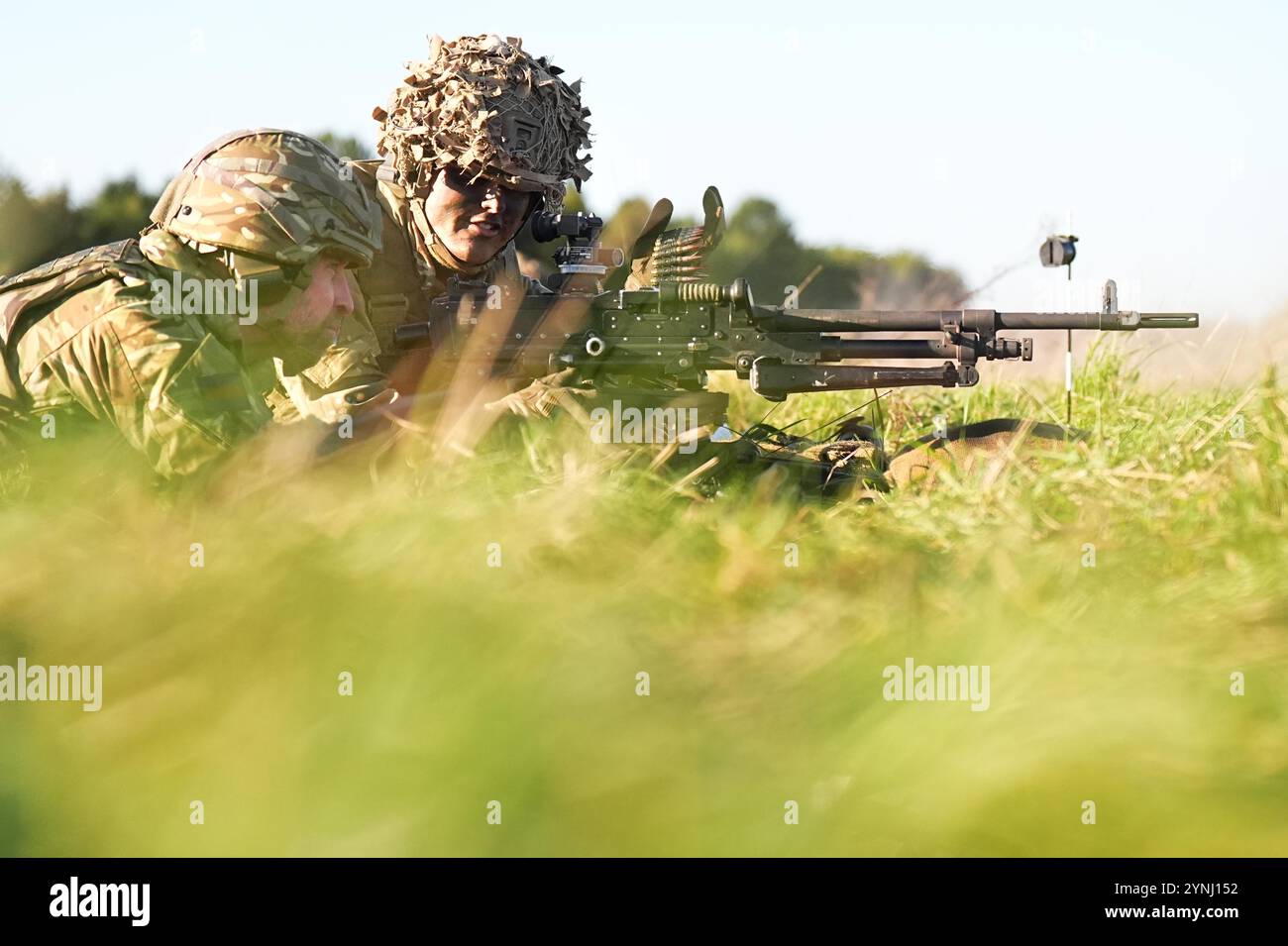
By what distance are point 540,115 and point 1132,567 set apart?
154 inches

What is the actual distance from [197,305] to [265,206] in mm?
312

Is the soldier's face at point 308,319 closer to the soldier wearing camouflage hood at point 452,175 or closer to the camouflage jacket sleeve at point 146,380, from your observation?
the camouflage jacket sleeve at point 146,380

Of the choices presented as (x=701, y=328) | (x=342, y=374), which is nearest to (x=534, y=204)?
(x=701, y=328)

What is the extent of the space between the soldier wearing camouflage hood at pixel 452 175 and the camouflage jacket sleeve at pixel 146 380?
1.69m

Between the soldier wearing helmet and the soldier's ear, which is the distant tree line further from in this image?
the soldier wearing helmet

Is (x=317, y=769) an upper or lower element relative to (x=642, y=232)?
lower

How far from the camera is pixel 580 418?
3934 mm

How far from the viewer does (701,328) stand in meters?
5.91

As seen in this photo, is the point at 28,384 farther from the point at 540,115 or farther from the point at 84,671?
the point at 540,115

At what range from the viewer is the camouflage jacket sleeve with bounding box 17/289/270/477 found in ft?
10.2

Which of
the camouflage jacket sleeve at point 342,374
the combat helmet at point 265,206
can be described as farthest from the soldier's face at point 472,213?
the combat helmet at point 265,206

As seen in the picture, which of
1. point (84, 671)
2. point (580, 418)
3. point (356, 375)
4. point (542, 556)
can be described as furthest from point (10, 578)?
point (356, 375)

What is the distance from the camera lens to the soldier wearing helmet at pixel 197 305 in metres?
3.24

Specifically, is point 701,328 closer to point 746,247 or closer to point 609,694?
point 609,694
